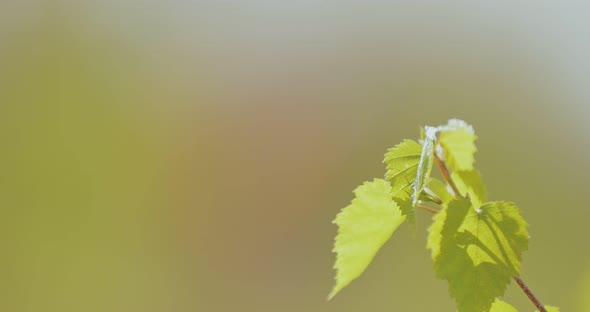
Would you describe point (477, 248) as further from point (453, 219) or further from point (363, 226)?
point (363, 226)

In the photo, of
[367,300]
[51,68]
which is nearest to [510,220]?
[367,300]

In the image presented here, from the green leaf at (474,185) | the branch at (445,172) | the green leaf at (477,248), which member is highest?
the branch at (445,172)

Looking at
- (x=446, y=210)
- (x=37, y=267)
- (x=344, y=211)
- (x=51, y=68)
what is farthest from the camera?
(x=51, y=68)

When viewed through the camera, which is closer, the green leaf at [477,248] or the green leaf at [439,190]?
the green leaf at [477,248]

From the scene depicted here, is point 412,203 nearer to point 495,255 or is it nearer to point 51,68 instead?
point 495,255

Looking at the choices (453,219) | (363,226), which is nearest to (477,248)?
(453,219)
